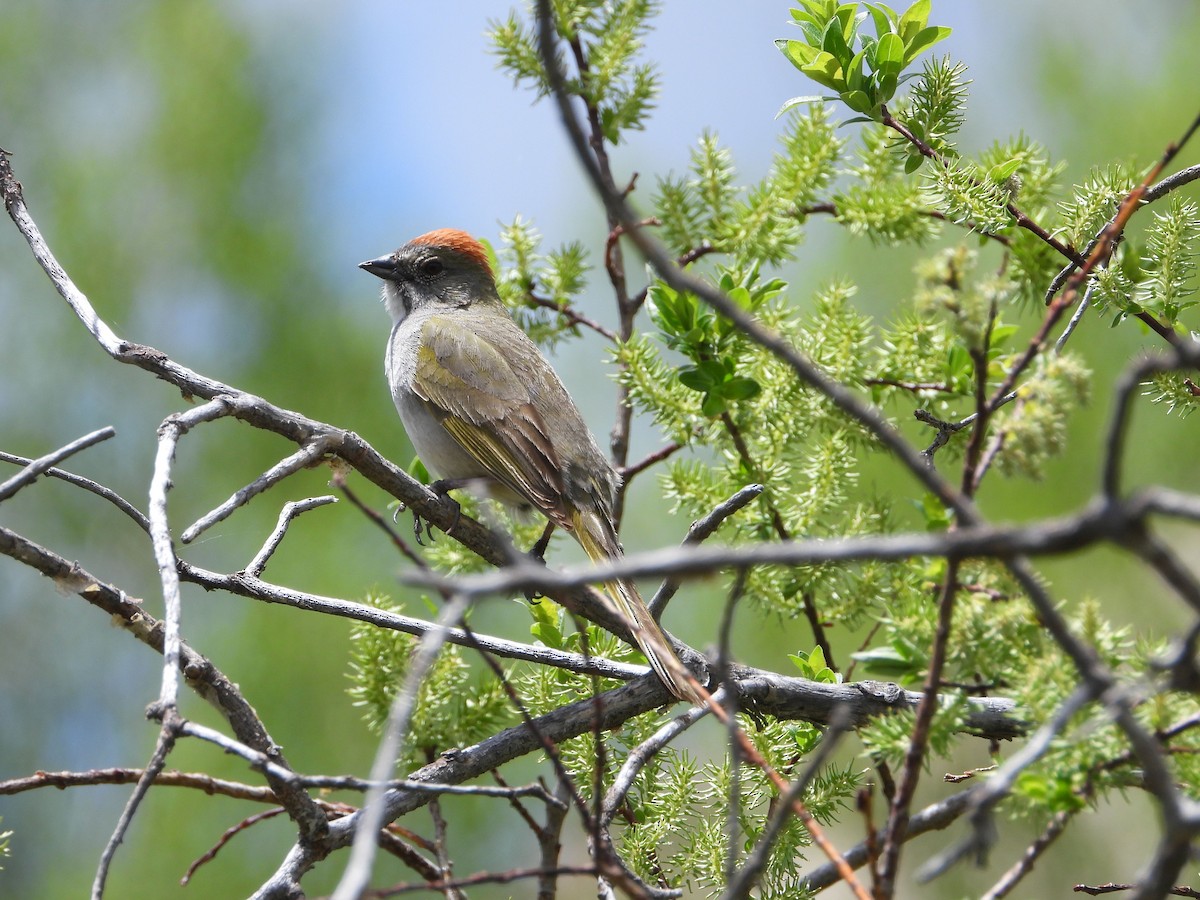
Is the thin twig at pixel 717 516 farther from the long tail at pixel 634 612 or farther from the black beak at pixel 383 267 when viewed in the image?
the black beak at pixel 383 267

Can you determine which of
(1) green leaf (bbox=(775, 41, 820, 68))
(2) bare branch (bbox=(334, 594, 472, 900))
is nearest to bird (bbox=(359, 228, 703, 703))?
(1) green leaf (bbox=(775, 41, 820, 68))

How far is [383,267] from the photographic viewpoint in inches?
220

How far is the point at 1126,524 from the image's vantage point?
996mm

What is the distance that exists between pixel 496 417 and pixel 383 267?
1.52 meters

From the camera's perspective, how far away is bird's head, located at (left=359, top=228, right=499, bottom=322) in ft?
18.0

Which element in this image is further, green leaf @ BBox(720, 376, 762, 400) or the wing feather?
the wing feather

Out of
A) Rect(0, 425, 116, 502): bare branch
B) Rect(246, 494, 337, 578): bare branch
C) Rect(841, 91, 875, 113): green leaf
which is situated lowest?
Rect(0, 425, 116, 502): bare branch

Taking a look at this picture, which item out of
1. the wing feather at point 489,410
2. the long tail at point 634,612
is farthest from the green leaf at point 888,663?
the wing feather at point 489,410

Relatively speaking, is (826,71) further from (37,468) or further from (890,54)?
(37,468)

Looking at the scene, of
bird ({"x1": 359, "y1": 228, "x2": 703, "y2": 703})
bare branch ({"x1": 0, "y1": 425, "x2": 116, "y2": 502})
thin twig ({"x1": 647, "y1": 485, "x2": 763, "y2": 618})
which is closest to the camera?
bare branch ({"x1": 0, "y1": 425, "x2": 116, "y2": 502})

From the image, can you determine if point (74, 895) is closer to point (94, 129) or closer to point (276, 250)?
point (276, 250)

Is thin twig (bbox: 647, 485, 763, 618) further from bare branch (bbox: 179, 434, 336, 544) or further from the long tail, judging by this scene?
bare branch (bbox: 179, 434, 336, 544)

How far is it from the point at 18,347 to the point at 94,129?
7.36ft

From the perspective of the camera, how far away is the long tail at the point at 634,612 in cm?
243
